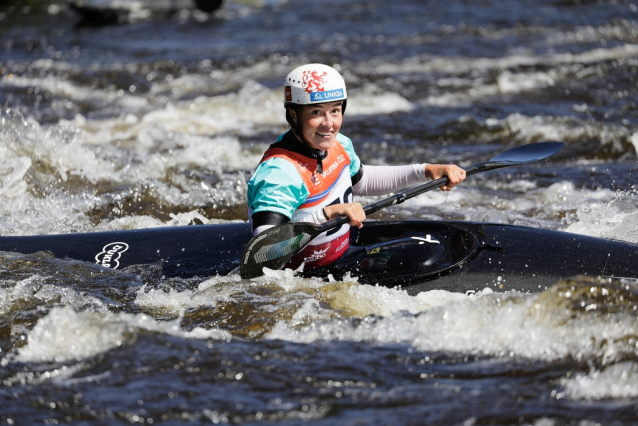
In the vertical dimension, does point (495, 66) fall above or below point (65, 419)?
below

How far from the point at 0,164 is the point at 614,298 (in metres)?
5.26

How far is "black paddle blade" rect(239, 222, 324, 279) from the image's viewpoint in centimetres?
339

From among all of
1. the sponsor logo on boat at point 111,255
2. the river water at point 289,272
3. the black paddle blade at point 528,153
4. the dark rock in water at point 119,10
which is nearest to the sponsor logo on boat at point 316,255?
the river water at point 289,272

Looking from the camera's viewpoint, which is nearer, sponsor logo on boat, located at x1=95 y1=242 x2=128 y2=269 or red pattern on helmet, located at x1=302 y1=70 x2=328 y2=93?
red pattern on helmet, located at x1=302 y1=70 x2=328 y2=93

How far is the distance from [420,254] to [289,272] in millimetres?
647

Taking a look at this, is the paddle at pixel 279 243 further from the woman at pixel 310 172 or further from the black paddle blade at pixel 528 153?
the black paddle blade at pixel 528 153

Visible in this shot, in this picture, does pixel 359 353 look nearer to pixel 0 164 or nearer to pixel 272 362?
pixel 272 362

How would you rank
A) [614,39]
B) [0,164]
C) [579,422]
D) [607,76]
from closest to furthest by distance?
[579,422] < [0,164] < [607,76] < [614,39]

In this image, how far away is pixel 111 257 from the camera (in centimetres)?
418

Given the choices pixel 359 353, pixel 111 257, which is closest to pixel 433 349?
pixel 359 353

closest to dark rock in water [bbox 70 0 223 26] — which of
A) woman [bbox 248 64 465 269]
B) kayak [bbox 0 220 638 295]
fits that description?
kayak [bbox 0 220 638 295]

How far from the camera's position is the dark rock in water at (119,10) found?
1967 centimetres

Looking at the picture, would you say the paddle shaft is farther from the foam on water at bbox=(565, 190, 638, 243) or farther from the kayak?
the foam on water at bbox=(565, 190, 638, 243)

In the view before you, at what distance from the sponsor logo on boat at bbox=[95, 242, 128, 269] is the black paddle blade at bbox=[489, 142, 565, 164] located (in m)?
2.22
